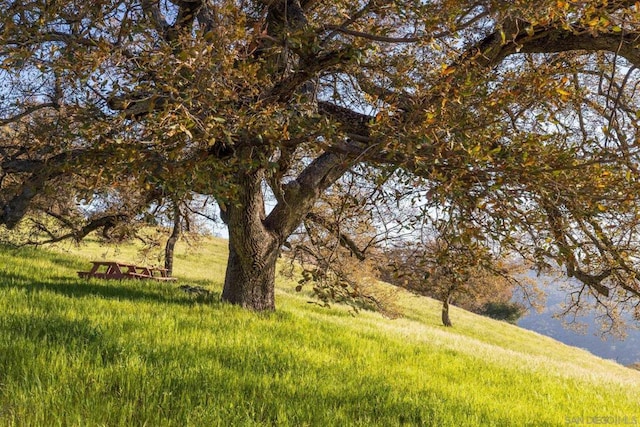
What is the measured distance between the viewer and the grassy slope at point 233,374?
3.38 meters

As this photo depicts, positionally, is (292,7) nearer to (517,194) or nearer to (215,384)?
(517,194)

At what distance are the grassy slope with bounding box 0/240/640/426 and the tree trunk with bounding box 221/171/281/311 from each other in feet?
2.25

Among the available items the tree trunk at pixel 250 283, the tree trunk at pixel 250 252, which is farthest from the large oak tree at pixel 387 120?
the tree trunk at pixel 250 283

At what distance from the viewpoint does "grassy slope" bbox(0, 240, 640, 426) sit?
133 inches

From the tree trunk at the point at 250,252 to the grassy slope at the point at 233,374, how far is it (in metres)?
0.69

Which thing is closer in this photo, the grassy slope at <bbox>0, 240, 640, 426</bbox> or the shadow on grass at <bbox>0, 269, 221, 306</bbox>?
the grassy slope at <bbox>0, 240, 640, 426</bbox>

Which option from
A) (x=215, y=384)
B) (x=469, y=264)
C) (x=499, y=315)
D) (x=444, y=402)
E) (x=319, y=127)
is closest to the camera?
(x=215, y=384)

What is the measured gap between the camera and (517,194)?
4.12m

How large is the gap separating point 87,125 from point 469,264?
15.5 feet

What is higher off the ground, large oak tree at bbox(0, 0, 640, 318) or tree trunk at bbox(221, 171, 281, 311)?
large oak tree at bbox(0, 0, 640, 318)

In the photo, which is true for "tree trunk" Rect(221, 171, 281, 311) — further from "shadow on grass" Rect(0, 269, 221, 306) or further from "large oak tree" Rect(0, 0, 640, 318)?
"large oak tree" Rect(0, 0, 640, 318)

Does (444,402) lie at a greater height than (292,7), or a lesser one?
lesser

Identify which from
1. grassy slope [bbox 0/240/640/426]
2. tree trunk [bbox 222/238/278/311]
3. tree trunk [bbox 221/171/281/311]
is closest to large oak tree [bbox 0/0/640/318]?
grassy slope [bbox 0/240/640/426]

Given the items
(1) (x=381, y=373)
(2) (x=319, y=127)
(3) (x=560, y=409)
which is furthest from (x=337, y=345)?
(2) (x=319, y=127)
